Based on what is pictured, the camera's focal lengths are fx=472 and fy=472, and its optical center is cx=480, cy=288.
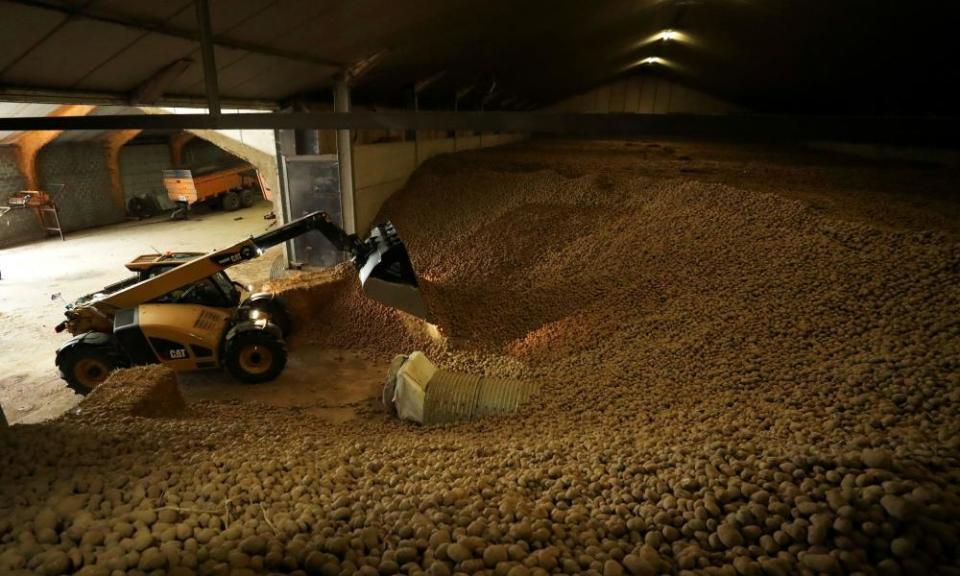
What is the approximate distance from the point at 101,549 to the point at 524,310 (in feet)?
17.3

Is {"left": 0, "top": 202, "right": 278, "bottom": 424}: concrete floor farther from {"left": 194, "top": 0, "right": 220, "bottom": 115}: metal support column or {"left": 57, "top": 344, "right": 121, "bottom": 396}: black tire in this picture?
{"left": 194, "top": 0, "right": 220, "bottom": 115}: metal support column

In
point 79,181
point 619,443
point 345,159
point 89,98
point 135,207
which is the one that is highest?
point 89,98

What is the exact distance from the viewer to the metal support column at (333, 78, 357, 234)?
892 centimetres

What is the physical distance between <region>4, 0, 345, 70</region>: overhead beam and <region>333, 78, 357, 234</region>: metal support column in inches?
62.4

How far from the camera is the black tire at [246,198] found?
19.7m

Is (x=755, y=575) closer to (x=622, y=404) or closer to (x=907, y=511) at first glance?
(x=907, y=511)

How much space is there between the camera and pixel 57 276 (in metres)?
11.0

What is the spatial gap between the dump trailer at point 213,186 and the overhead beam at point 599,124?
12.7 m

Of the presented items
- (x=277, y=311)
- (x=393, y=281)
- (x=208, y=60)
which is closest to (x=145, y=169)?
(x=277, y=311)

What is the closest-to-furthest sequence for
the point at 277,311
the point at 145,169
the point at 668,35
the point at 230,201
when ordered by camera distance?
1. the point at 277,311
2. the point at 668,35
3. the point at 145,169
4. the point at 230,201

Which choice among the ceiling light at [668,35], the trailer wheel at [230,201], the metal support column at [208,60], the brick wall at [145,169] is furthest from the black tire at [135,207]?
the ceiling light at [668,35]

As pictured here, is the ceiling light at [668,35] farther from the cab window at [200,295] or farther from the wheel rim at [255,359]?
the wheel rim at [255,359]

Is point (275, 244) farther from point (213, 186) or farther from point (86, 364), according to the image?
point (213, 186)

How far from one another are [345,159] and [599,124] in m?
7.24
